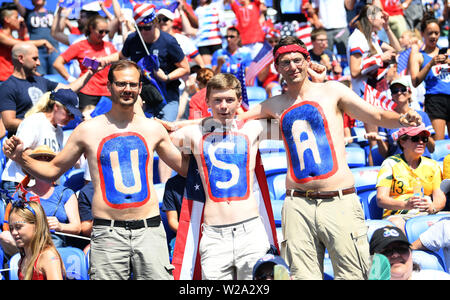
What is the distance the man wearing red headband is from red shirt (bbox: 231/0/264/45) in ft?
22.3

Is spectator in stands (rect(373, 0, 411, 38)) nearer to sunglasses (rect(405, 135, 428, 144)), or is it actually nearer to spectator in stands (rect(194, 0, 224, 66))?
spectator in stands (rect(194, 0, 224, 66))

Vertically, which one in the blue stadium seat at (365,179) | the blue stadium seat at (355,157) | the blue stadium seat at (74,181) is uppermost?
the blue stadium seat at (74,181)

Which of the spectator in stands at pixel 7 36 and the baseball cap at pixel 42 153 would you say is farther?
the spectator in stands at pixel 7 36

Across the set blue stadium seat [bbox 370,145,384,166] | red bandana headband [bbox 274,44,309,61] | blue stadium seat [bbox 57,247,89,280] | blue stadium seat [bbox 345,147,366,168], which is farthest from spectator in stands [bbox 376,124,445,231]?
blue stadium seat [bbox 57,247,89,280]

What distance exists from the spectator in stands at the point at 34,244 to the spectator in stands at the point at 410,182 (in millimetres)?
2873

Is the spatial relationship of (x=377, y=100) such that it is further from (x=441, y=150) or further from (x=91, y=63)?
(x=91, y=63)

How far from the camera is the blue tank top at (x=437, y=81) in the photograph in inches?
324

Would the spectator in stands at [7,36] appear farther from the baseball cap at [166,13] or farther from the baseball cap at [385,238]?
the baseball cap at [385,238]

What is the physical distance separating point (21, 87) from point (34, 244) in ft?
11.1

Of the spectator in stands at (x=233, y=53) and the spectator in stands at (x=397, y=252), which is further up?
the spectator in stands at (x=233, y=53)

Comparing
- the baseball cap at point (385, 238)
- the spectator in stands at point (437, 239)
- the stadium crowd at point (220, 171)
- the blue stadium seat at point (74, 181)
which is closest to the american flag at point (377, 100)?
the stadium crowd at point (220, 171)

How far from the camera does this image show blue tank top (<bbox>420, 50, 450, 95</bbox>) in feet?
27.0

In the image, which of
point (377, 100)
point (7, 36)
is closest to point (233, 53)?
point (7, 36)
